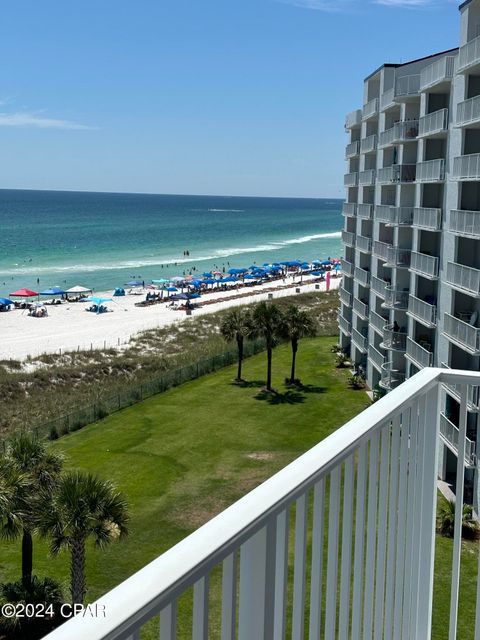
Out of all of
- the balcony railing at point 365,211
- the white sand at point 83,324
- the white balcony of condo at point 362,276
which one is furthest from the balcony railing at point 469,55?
the white sand at point 83,324

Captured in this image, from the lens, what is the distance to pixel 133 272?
355 ft

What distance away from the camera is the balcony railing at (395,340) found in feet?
108

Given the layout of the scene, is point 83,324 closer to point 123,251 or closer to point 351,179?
point 351,179

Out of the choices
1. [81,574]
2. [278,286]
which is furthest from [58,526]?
[278,286]

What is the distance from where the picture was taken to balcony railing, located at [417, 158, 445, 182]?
28.0 m

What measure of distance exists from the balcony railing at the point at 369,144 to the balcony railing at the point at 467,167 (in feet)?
44.4

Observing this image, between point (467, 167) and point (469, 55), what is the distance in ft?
12.0

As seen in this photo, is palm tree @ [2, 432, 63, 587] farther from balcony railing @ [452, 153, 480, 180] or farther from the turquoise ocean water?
the turquoise ocean water

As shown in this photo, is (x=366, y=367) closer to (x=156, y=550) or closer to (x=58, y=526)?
(x=156, y=550)

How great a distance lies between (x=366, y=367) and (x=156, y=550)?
21903mm

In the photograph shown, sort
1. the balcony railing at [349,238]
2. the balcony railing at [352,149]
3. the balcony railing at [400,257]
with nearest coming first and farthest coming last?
the balcony railing at [400,257]
the balcony railing at [352,149]
the balcony railing at [349,238]

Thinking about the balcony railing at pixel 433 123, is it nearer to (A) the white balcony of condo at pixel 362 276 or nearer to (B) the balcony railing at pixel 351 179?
(A) the white balcony of condo at pixel 362 276

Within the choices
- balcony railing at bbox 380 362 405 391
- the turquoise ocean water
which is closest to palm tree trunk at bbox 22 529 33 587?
balcony railing at bbox 380 362 405 391

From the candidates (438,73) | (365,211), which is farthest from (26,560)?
(365,211)
